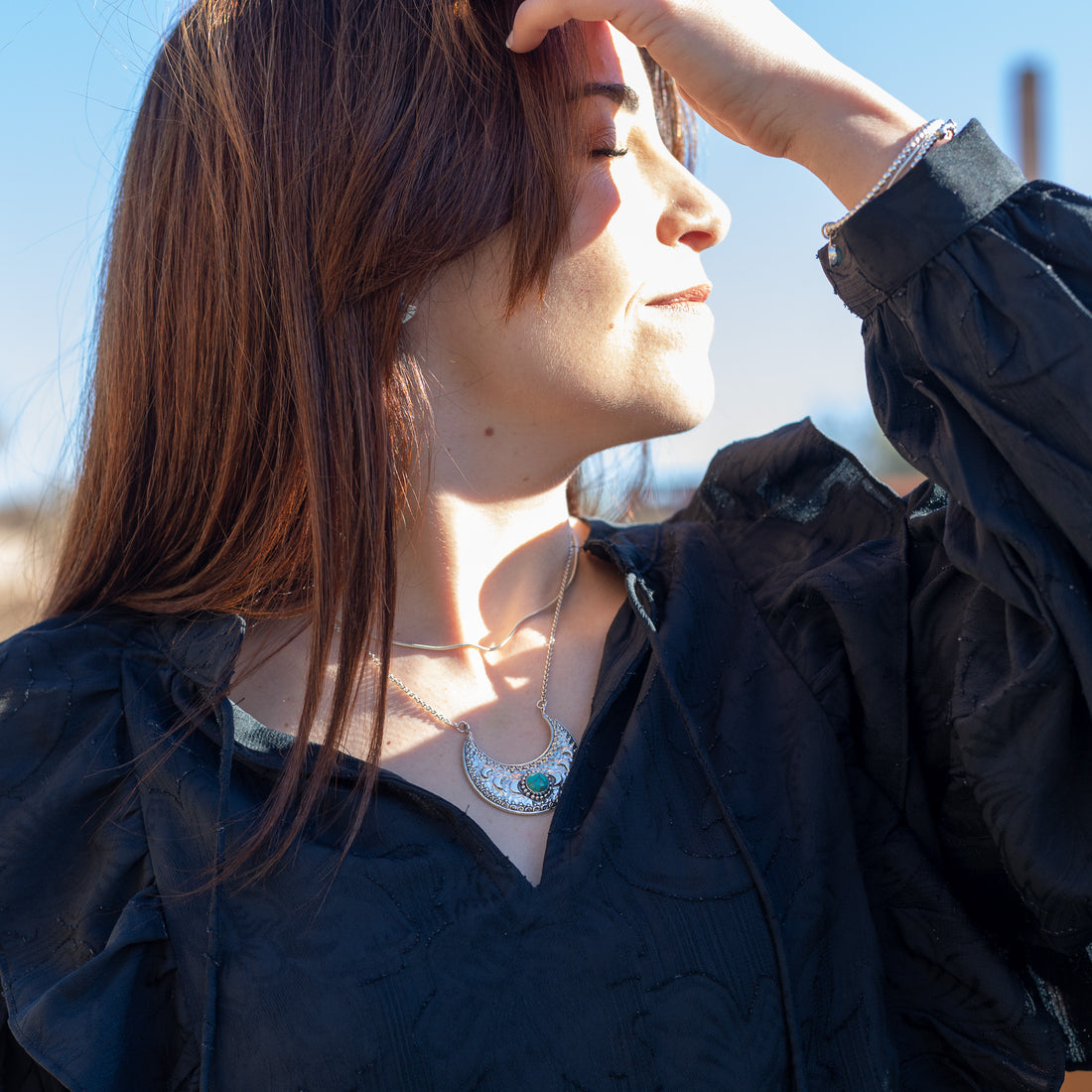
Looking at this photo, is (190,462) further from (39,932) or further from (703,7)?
(703,7)

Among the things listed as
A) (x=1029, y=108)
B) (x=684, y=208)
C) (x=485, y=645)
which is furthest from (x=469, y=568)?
(x=1029, y=108)

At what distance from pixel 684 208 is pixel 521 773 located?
852 millimetres

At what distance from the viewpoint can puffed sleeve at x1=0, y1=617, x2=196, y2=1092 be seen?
113 cm

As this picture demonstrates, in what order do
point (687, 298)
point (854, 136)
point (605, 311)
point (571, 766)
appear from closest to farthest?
point (854, 136) < point (571, 766) < point (605, 311) < point (687, 298)

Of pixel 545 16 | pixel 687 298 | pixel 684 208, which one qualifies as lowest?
pixel 687 298

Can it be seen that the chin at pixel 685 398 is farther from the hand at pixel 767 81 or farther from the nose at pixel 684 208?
the hand at pixel 767 81

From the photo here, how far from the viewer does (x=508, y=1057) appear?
108 cm

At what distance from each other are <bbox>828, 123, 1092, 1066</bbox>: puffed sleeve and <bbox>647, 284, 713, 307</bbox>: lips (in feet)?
1.01

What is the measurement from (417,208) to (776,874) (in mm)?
978

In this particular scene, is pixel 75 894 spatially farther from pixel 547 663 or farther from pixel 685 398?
pixel 685 398

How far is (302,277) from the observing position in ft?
4.58

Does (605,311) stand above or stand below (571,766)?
above

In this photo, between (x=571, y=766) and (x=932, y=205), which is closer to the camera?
(x=932, y=205)

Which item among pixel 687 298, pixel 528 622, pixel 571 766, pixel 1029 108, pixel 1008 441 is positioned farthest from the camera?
pixel 1029 108
